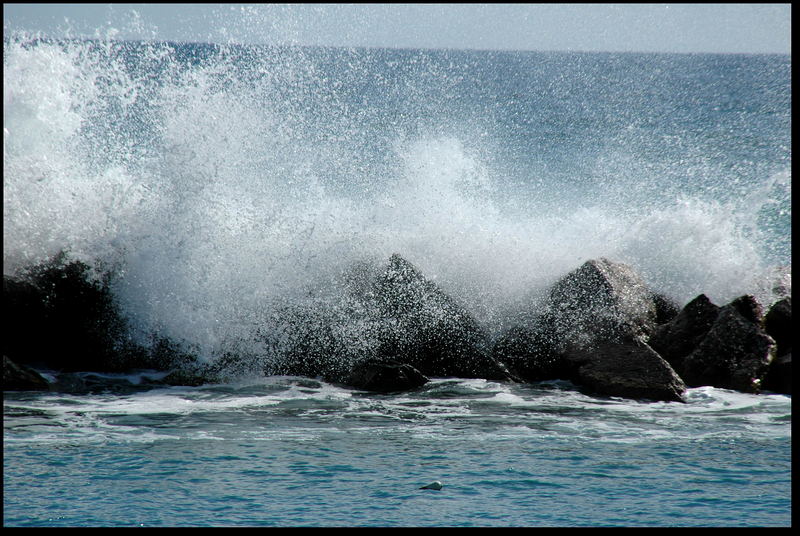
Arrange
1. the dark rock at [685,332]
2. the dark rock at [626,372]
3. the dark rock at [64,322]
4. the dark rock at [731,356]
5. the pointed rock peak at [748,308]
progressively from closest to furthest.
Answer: the dark rock at [626,372] < the dark rock at [731,356] < the dark rock at [64,322] < the pointed rock peak at [748,308] < the dark rock at [685,332]

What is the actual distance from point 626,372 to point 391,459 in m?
2.70

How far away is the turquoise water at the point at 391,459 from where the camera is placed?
3.61 m

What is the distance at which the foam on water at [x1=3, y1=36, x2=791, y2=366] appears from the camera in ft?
24.5

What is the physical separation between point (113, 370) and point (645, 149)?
2234 cm

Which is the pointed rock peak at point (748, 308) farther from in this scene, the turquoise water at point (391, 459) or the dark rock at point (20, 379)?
the dark rock at point (20, 379)

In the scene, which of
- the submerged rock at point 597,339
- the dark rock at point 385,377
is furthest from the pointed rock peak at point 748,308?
the dark rock at point 385,377

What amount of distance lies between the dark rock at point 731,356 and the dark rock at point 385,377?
2.30 m

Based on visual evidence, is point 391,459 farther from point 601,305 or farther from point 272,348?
point 601,305

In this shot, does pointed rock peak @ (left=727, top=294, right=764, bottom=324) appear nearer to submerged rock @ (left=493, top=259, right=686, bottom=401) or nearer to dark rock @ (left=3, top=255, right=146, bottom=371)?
submerged rock @ (left=493, top=259, right=686, bottom=401)

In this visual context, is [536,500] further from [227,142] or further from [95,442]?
[227,142]

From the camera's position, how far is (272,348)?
279 inches

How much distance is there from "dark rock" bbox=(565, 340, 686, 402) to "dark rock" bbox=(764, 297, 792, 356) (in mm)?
1495

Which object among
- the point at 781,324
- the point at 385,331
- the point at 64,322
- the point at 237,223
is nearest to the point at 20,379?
the point at 64,322
